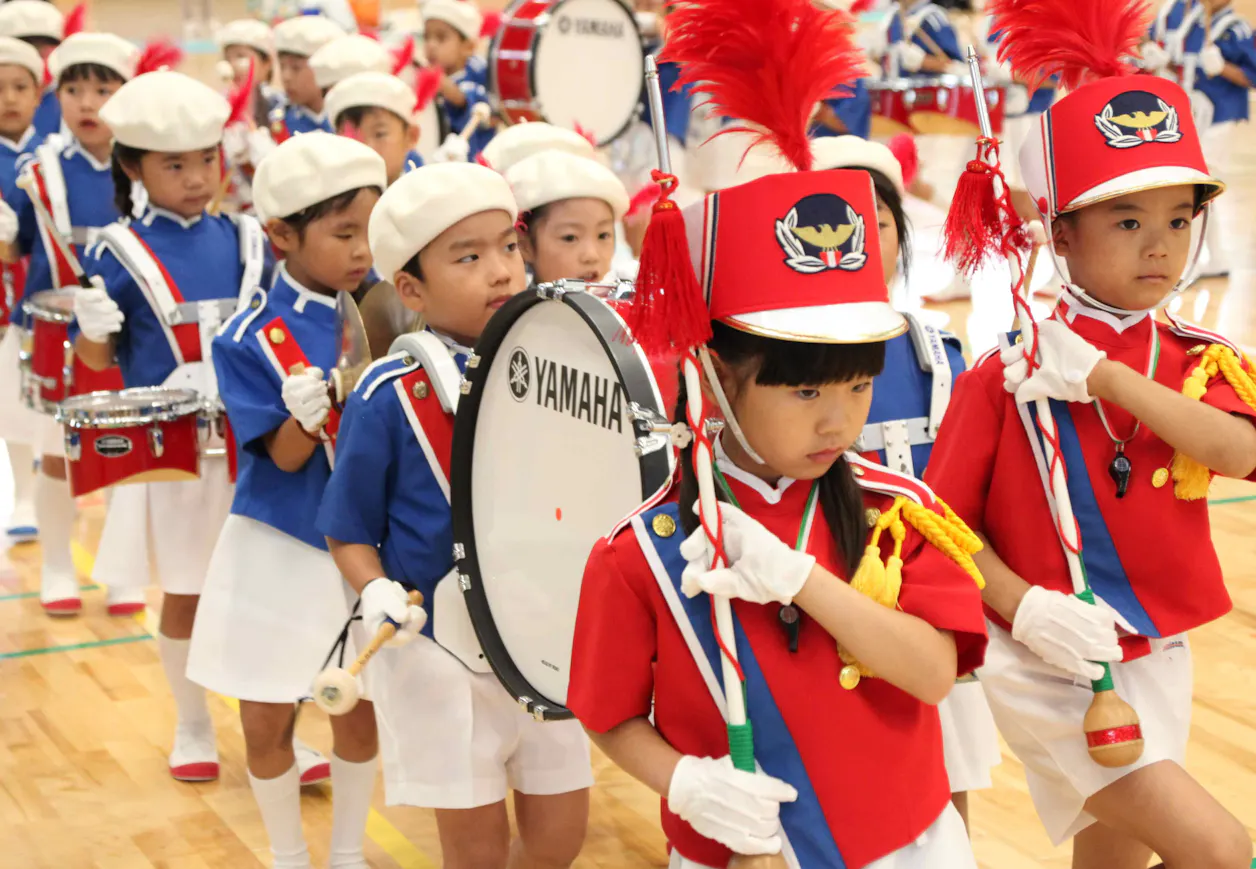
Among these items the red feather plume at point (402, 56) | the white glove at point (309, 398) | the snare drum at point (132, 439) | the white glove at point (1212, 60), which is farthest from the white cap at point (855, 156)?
the white glove at point (1212, 60)

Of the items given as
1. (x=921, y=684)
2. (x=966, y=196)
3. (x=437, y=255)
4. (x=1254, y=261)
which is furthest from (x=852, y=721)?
(x=1254, y=261)

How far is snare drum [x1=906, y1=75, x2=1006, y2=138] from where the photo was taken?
9430 millimetres

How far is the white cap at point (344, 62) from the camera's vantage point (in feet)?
21.5

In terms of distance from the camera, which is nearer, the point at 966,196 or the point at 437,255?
the point at 966,196

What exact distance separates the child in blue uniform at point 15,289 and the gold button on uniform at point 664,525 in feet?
13.2

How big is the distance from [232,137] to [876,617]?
571 cm

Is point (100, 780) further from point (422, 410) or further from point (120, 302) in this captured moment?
point (422, 410)

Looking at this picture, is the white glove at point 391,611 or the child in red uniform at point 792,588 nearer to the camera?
the child in red uniform at point 792,588

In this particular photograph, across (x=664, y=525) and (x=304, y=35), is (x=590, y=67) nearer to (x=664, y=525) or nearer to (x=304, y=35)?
(x=304, y=35)

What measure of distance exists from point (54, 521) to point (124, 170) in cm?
155

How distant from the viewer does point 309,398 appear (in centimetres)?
290

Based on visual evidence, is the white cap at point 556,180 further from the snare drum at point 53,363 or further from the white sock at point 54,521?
the white sock at point 54,521

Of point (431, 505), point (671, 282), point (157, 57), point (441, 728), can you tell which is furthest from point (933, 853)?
point (157, 57)

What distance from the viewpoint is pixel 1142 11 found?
2.48 m
